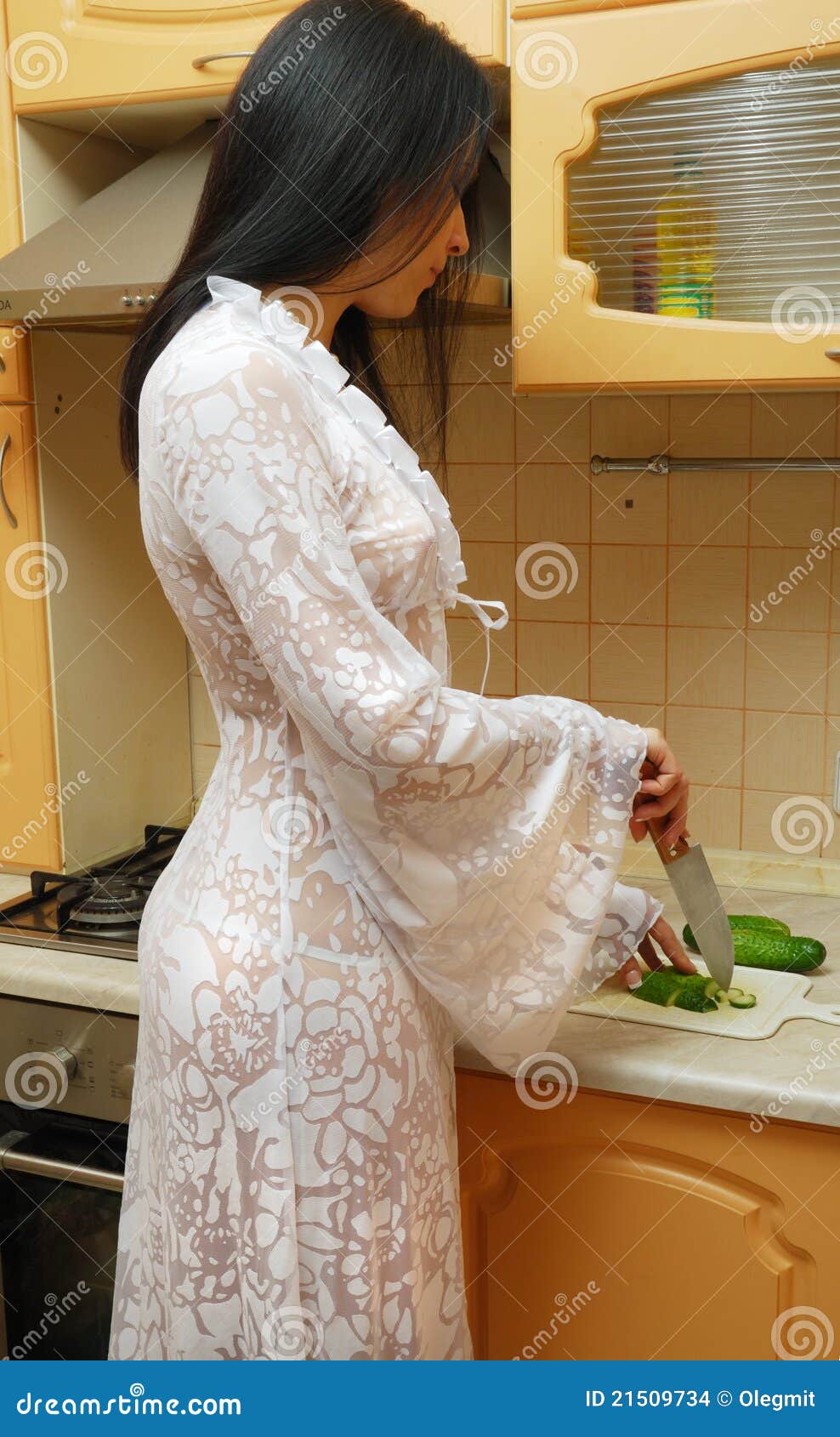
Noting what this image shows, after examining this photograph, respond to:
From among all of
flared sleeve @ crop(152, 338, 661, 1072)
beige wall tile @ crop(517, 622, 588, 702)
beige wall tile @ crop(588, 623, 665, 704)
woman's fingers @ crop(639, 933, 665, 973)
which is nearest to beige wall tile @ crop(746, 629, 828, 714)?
beige wall tile @ crop(588, 623, 665, 704)

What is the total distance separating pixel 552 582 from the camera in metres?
1.70

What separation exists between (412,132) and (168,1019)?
0.69 metres

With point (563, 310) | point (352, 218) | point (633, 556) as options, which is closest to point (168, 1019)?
point (352, 218)

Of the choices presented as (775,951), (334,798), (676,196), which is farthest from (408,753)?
(676,196)

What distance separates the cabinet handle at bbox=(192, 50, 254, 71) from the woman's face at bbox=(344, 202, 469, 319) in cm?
46

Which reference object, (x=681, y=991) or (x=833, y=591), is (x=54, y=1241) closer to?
(x=681, y=991)

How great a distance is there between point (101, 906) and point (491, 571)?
0.66m

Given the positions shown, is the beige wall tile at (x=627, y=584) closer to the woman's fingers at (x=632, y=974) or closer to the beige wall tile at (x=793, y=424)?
the beige wall tile at (x=793, y=424)

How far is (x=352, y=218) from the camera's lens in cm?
97

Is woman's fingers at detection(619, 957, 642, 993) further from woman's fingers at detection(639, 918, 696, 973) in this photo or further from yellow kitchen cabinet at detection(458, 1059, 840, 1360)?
yellow kitchen cabinet at detection(458, 1059, 840, 1360)

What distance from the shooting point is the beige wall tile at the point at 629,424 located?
159cm

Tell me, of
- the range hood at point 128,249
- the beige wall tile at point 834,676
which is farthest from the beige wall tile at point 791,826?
the range hood at point 128,249

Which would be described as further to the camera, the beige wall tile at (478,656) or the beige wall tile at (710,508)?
the beige wall tile at (478,656)

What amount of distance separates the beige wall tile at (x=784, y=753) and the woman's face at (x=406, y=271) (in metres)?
0.77
